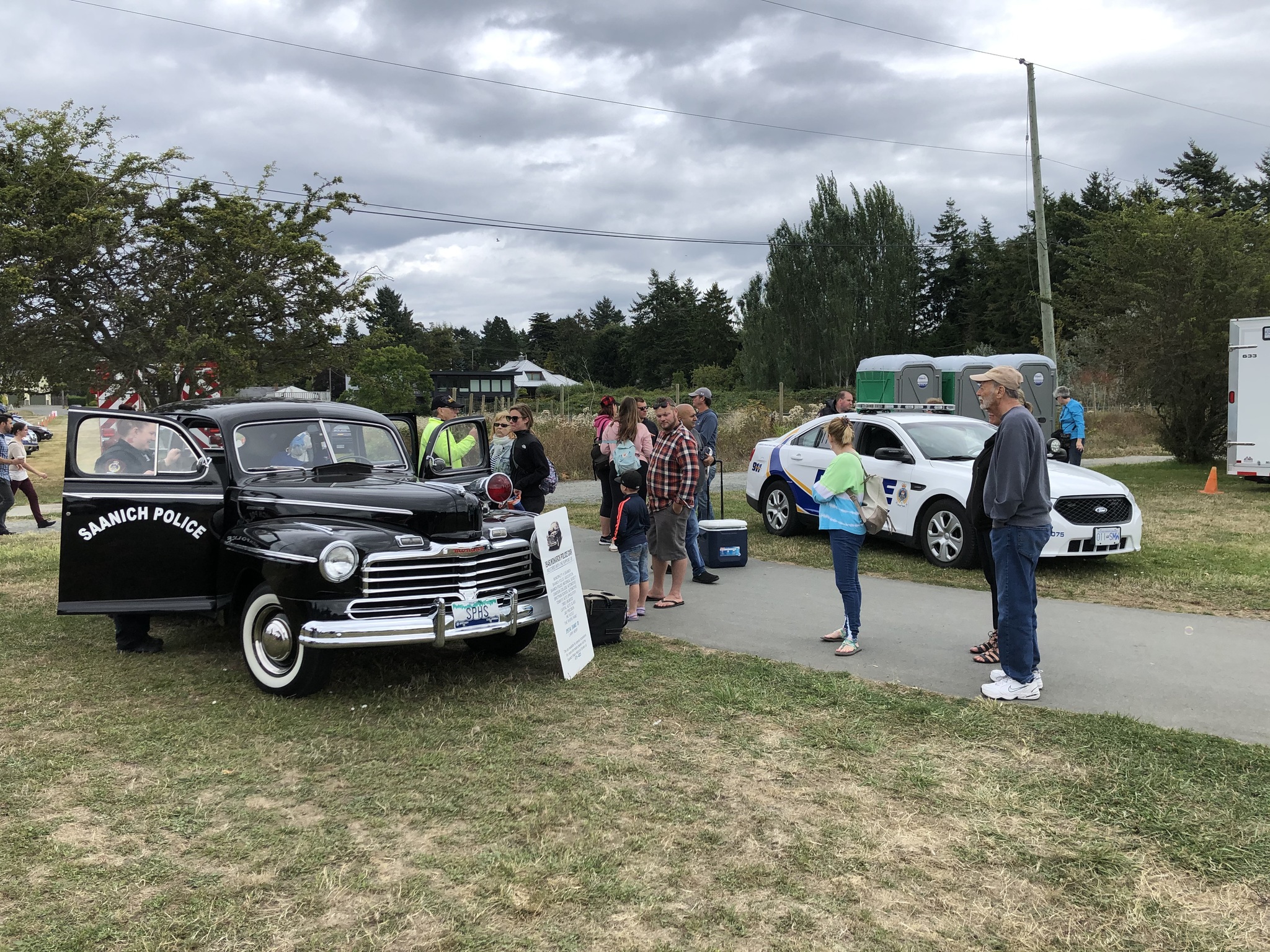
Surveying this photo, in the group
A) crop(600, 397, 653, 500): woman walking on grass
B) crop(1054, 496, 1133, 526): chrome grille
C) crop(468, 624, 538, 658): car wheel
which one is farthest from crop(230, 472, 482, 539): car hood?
crop(1054, 496, 1133, 526): chrome grille

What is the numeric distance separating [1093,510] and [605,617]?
5238 millimetres

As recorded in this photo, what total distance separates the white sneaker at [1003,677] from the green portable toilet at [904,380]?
54.1 feet

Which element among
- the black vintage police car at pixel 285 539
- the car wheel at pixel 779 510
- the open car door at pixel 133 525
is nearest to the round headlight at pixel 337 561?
the black vintage police car at pixel 285 539

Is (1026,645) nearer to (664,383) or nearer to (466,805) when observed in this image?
(466,805)

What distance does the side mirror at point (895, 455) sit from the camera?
10.1 meters

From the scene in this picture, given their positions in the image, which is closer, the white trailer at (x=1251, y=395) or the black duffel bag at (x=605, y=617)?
the black duffel bag at (x=605, y=617)

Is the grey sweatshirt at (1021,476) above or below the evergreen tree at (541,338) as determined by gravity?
below

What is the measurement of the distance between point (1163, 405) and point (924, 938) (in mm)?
22953

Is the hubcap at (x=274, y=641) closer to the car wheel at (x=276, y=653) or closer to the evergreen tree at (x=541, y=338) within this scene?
the car wheel at (x=276, y=653)

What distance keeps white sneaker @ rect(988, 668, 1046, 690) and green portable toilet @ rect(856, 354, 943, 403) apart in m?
16.5

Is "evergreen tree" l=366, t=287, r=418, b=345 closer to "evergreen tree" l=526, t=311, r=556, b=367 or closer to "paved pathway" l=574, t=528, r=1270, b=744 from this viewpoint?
"evergreen tree" l=526, t=311, r=556, b=367

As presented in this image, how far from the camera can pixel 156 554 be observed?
6.38 metres

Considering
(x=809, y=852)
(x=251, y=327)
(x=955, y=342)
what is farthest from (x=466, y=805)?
(x=955, y=342)

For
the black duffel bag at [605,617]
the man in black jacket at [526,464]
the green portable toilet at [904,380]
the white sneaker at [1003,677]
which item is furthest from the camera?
the green portable toilet at [904,380]
